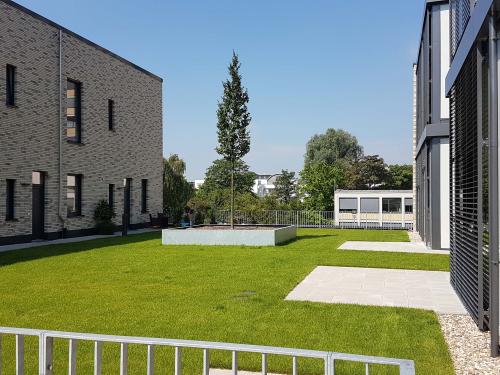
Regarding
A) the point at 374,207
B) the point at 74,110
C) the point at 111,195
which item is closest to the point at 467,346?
the point at 74,110

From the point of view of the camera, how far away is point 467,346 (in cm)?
539

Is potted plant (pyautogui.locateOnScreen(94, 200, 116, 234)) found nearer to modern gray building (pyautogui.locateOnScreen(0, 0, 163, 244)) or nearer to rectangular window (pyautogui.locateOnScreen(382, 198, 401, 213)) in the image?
modern gray building (pyautogui.locateOnScreen(0, 0, 163, 244))

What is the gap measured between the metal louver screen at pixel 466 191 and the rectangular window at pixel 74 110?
1678 cm

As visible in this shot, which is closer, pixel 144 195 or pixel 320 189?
pixel 144 195

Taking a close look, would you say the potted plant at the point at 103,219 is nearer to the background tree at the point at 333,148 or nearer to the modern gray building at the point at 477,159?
the modern gray building at the point at 477,159

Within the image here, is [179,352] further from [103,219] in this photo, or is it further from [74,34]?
[74,34]

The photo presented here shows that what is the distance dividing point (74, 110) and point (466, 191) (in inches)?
714

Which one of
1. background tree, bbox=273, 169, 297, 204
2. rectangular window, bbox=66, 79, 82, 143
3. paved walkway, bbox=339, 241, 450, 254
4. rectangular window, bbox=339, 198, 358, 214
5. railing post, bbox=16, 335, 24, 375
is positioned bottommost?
paved walkway, bbox=339, 241, 450, 254

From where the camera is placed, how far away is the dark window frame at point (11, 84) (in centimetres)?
1747

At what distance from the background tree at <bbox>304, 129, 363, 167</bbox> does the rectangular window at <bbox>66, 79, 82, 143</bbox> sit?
5031 centimetres

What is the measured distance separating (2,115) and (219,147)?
7.61m

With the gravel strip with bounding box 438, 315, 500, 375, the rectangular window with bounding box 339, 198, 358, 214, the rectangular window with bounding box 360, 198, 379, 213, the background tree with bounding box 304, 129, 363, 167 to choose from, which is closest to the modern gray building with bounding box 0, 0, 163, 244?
the rectangular window with bounding box 339, 198, 358, 214

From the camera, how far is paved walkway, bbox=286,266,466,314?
7551mm

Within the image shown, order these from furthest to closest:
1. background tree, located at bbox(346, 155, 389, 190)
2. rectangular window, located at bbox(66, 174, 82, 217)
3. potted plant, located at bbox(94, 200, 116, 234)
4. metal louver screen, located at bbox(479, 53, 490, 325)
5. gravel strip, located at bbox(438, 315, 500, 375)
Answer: background tree, located at bbox(346, 155, 389, 190) → potted plant, located at bbox(94, 200, 116, 234) → rectangular window, located at bbox(66, 174, 82, 217) → metal louver screen, located at bbox(479, 53, 490, 325) → gravel strip, located at bbox(438, 315, 500, 375)
